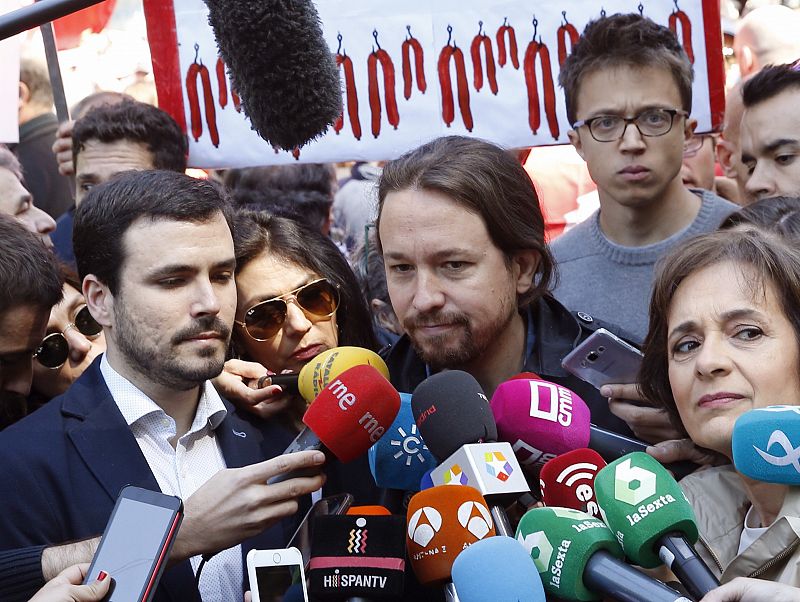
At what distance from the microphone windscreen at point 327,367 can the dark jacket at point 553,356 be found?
13.4 inches

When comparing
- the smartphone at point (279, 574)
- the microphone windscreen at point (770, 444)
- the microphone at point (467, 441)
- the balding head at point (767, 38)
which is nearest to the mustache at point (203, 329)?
the microphone at point (467, 441)

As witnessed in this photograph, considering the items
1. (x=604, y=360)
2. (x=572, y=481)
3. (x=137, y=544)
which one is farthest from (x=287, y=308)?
(x=137, y=544)

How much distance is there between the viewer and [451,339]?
326 cm

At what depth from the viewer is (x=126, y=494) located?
2234mm

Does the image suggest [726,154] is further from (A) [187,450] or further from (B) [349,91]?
(A) [187,450]

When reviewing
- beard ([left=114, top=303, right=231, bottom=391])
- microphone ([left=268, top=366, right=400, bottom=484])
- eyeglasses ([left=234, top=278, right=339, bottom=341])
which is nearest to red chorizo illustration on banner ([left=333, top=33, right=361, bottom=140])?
eyeglasses ([left=234, top=278, right=339, bottom=341])

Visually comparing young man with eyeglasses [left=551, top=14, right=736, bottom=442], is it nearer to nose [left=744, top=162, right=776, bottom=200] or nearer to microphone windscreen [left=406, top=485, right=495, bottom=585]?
nose [left=744, top=162, right=776, bottom=200]

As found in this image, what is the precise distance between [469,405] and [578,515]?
41cm

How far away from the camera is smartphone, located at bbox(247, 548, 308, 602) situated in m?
2.22

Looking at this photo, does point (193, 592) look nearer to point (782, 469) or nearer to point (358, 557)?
point (358, 557)

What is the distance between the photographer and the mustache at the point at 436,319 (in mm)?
3246

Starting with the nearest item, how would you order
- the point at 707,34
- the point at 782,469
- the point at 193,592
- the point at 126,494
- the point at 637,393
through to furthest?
the point at 782,469 → the point at 126,494 → the point at 193,592 → the point at 637,393 → the point at 707,34

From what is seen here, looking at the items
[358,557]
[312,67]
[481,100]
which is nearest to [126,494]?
[358,557]

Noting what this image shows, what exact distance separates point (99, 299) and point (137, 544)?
1.30 meters
